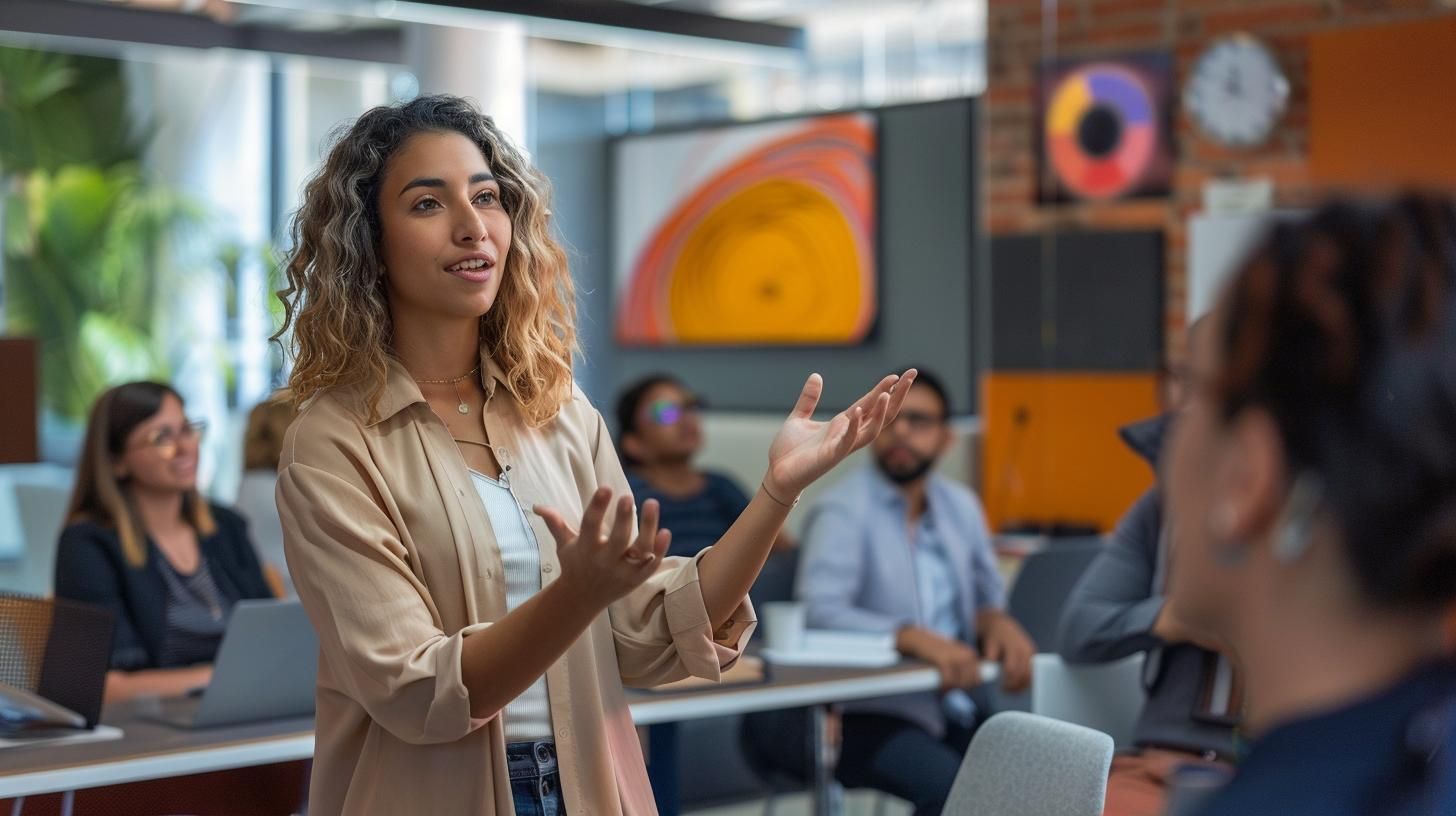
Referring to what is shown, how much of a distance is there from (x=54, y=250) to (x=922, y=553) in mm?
6439

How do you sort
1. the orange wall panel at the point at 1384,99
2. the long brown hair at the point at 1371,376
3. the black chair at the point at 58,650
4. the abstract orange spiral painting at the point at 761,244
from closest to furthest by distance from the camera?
the long brown hair at the point at 1371,376 → the black chair at the point at 58,650 → the orange wall panel at the point at 1384,99 → the abstract orange spiral painting at the point at 761,244

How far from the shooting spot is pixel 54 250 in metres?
9.23

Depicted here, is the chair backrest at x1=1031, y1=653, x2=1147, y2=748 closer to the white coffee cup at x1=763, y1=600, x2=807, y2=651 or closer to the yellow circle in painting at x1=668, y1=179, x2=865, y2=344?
the white coffee cup at x1=763, y1=600, x2=807, y2=651

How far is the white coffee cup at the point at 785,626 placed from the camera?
157 inches

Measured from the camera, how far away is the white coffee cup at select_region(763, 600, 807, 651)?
3977 millimetres

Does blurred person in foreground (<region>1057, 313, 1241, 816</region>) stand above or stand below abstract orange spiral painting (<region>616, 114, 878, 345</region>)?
below

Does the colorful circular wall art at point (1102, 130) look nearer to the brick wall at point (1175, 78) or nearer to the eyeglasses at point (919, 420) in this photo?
the brick wall at point (1175, 78)

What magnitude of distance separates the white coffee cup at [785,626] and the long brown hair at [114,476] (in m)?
1.55

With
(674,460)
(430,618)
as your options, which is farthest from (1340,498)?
(674,460)

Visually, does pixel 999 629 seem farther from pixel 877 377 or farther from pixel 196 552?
pixel 877 377

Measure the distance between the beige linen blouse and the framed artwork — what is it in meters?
4.45

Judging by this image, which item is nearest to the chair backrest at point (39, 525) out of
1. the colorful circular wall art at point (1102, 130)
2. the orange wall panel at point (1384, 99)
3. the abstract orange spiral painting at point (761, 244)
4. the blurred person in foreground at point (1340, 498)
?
the abstract orange spiral painting at point (761, 244)

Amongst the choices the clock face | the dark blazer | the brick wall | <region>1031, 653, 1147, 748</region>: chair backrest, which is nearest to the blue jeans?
<region>1031, 653, 1147, 748</region>: chair backrest

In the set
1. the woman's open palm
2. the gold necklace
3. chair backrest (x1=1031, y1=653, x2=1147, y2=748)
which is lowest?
chair backrest (x1=1031, y1=653, x2=1147, y2=748)
